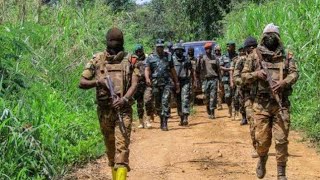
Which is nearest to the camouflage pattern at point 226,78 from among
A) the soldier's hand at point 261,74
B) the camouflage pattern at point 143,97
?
the camouflage pattern at point 143,97

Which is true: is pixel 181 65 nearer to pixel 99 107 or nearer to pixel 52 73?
pixel 52 73

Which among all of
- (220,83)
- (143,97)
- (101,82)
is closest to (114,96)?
(101,82)

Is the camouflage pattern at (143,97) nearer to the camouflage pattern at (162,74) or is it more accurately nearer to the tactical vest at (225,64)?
the camouflage pattern at (162,74)

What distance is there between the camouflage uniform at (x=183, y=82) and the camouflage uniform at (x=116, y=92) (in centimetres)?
591

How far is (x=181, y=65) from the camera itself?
1241cm

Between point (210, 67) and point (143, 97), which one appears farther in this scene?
point (210, 67)

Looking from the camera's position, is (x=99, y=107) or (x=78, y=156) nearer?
(x=99, y=107)

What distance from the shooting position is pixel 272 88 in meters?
6.45

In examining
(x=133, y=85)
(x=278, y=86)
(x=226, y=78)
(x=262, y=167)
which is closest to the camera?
(x=133, y=85)

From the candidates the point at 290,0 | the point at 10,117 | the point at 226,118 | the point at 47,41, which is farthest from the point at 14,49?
the point at 290,0

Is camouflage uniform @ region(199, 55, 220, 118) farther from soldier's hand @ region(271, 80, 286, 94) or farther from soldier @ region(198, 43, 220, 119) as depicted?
soldier's hand @ region(271, 80, 286, 94)

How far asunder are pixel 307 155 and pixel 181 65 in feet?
13.5

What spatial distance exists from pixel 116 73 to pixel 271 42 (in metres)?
1.80

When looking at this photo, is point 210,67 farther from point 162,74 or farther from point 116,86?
point 116,86
